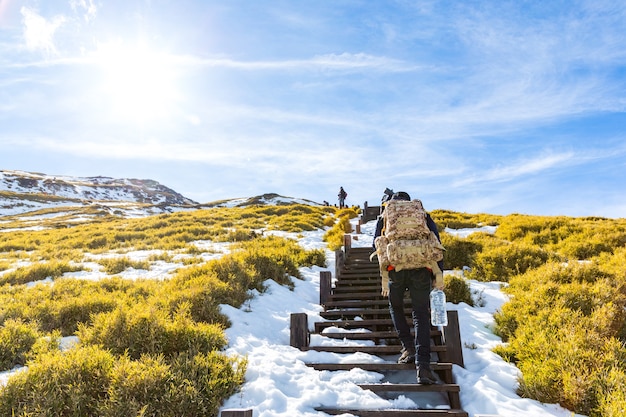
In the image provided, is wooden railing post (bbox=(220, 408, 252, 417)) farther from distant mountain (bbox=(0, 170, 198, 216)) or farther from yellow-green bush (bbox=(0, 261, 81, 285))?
distant mountain (bbox=(0, 170, 198, 216))

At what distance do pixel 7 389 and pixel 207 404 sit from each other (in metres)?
2.09

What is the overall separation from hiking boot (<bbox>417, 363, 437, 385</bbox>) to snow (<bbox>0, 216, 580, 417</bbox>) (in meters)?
0.26

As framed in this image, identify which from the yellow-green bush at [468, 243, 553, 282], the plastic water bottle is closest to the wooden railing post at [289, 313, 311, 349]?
the plastic water bottle

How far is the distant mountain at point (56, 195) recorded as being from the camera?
192 feet

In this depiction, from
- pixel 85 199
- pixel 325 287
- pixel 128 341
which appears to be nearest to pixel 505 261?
pixel 325 287

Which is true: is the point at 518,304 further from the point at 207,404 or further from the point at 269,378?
the point at 207,404

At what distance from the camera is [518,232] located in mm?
13633

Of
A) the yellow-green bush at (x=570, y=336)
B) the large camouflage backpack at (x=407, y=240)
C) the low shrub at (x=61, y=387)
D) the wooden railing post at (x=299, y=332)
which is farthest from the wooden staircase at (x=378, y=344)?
the low shrub at (x=61, y=387)

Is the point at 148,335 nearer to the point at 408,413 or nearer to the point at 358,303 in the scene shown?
the point at 408,413

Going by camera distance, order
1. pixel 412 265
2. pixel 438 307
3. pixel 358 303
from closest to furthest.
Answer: pixel 438 307 < pixel 412 265 < pixel 358 303

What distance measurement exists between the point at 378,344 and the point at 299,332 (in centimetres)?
141

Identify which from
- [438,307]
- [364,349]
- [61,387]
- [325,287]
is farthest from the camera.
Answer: [325,287]

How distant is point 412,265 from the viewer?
14.8ft

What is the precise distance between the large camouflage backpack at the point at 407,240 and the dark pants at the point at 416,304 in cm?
15
